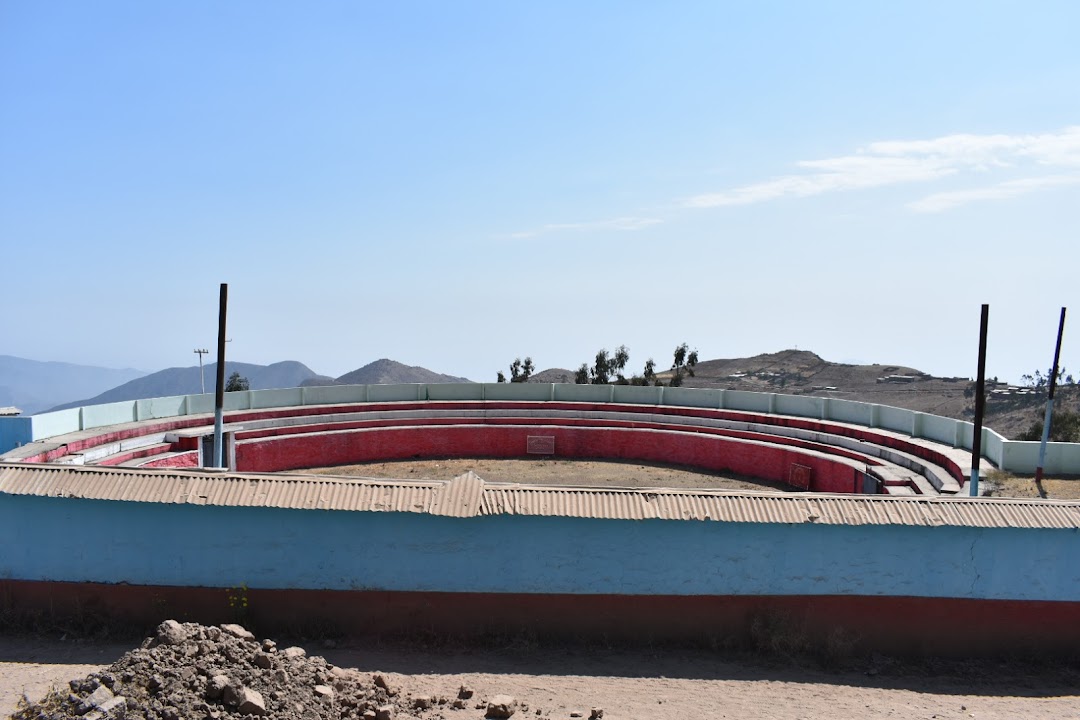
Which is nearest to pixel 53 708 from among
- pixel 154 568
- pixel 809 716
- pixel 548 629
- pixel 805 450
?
pixel 154 568

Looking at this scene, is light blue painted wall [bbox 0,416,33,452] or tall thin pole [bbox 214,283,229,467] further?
light blue painted wall [bbox 0,416,33,452]

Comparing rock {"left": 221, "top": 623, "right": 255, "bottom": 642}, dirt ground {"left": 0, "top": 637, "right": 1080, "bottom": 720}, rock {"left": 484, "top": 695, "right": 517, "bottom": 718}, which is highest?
rock {"left": 221, "top": 623, "right": 255, "bottom": 642}

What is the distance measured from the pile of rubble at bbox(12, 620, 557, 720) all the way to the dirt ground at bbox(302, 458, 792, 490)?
14.0 m

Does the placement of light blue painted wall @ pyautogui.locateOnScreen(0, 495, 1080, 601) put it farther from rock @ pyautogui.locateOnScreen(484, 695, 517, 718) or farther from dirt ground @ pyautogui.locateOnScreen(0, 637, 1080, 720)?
rock @ pyautogui.locateOnScreen(484, 695, 517, 718)

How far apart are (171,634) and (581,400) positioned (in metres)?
22.5

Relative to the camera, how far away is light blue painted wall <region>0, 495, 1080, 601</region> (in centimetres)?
793

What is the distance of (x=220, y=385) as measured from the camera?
15594mm

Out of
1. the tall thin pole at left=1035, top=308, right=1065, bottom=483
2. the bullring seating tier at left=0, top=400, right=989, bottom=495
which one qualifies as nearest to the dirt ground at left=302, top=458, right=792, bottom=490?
the bullring seating tier at left=0, top=400, right=989, bottom=495

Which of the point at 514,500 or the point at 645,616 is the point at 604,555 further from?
the point at 514,500

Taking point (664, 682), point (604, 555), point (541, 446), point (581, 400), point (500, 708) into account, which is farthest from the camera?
point (581, 400)

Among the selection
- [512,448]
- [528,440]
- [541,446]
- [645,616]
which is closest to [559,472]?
[541,446]

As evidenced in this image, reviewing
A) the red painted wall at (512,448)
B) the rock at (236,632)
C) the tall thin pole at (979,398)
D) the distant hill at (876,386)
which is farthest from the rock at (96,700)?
the distant hill at (876,386)

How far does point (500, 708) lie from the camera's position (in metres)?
6.54

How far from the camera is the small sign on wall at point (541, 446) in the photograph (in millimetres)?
24922
